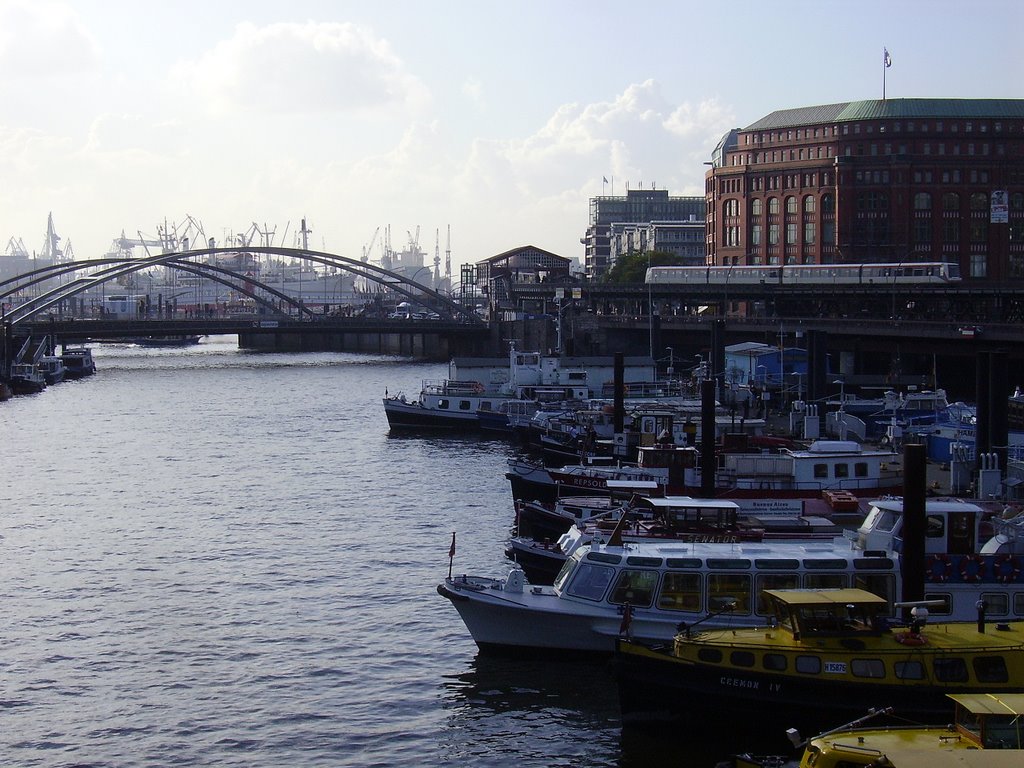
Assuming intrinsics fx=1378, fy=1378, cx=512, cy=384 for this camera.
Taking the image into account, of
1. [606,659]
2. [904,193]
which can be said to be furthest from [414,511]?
[904,193]

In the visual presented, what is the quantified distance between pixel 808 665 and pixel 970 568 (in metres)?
5.87

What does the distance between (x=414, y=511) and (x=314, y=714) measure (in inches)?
922

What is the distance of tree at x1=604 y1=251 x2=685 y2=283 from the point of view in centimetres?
17800

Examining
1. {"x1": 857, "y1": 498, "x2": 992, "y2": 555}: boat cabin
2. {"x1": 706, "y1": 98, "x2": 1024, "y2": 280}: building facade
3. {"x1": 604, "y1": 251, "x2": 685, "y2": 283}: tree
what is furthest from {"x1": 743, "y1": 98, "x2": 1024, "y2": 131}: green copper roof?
{"x1": 857, "y1": 498, "x2": 992, "y2": 555}: boat cabin

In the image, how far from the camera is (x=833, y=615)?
81.3 feet

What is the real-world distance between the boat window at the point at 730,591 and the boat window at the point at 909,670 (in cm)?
468

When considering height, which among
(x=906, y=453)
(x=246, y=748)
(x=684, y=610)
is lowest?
(x=246, y=748)

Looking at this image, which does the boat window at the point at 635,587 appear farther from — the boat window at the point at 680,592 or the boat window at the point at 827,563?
the boat window at the point at 827,563

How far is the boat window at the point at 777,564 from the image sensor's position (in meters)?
28.5

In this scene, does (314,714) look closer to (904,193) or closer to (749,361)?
(749,361)

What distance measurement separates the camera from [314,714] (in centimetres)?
2856

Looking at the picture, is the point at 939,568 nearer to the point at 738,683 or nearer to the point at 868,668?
the point at 868,668

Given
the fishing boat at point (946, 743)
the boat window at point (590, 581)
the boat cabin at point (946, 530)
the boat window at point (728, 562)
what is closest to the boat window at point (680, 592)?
the boat window at point (728, 562)

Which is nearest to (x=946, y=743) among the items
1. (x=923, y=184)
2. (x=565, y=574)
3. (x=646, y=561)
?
(x=646, y=561)
